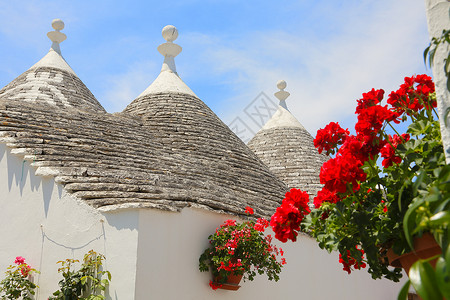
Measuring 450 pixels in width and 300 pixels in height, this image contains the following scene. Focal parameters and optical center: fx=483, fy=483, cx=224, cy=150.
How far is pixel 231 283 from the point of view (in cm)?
665

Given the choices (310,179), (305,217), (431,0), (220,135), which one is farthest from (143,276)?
(310,179)

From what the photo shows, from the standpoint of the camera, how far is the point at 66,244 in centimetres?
592

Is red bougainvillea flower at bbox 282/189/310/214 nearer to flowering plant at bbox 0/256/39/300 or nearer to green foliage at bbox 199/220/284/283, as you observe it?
green foliage at bbox 199/220/284/283

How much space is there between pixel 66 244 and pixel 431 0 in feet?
16.5

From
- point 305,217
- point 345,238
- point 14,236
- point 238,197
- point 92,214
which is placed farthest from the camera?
point 238,197

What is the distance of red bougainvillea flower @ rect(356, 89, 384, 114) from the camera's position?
3287 mm

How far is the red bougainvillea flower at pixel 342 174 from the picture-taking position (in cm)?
273

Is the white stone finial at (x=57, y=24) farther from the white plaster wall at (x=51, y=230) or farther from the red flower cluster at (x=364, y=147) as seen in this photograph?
the red flower cluster at (x=364, y=147)

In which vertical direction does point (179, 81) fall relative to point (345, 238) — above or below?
above

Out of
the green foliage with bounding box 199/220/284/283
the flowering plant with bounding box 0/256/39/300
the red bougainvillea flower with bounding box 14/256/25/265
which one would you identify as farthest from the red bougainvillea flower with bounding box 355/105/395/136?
the red bougainvillea flower with bounding box 14/256/25/265

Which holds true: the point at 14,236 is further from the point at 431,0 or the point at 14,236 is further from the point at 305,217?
the point at 431,0

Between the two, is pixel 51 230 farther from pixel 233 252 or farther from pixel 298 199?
pixel 298 199

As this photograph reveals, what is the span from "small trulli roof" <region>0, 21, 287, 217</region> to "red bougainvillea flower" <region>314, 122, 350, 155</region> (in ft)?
8.88

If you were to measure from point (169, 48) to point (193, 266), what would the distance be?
8.14 m
